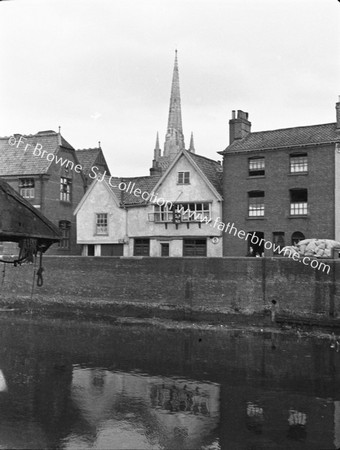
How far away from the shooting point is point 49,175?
44.9 m

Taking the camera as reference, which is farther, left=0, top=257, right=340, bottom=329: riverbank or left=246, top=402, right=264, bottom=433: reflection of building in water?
left=0, top=257, right=340, bottom=329: riverbank

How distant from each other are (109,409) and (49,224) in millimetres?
11325

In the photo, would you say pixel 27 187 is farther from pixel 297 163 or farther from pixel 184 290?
pixel 297 163

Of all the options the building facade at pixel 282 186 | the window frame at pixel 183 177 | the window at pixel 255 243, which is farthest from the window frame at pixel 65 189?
the window at pixel 255 243

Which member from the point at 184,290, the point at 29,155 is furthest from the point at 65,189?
the point at 184,290

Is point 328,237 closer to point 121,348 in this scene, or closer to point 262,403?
point 121,348

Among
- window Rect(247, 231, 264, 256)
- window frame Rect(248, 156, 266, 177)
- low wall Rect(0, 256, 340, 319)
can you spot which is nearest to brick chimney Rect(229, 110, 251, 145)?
window frame Rect(248, 156, 266, 177)

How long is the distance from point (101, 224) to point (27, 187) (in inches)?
281

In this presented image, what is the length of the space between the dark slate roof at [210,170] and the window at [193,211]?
6.17 ft

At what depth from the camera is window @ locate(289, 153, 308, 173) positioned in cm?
3888

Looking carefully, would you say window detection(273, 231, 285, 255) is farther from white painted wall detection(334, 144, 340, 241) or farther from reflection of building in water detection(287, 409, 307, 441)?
reflection of building in water detection(287, 409, 307, 441)

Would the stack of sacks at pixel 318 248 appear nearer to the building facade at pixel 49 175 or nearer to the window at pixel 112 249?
the window at pixel 112 249

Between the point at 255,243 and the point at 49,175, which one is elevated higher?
the point at 49,175

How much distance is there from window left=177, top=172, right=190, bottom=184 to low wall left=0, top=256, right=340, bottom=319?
967 centimetres
